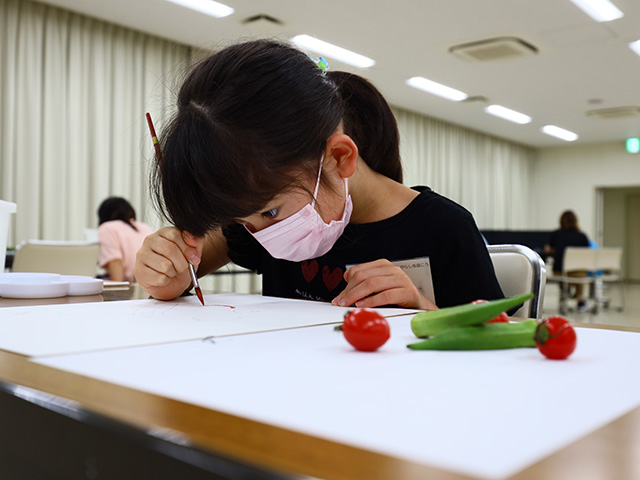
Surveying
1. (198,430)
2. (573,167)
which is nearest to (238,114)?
(198,430)

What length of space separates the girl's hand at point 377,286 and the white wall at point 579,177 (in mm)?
10424

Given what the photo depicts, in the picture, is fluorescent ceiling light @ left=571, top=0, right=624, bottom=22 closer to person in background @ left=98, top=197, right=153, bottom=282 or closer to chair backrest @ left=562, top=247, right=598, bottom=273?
chair backrest @ left=562, top=247, right=598, bottom=273

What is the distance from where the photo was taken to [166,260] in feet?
3.28

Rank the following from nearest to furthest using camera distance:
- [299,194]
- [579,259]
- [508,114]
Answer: [299,194]
[579,259]
[508,114]

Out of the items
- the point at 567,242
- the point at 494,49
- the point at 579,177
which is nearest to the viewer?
the point at 494,49

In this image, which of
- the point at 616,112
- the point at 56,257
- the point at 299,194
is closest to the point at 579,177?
the point at 616,112

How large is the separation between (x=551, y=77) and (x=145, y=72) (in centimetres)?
401

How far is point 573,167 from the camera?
34.7 ft

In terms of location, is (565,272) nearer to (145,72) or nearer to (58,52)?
(145,72)

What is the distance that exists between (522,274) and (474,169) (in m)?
8.75

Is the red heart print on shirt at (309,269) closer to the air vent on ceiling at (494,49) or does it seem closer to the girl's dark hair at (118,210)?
the girl's dark hair at (118,210)

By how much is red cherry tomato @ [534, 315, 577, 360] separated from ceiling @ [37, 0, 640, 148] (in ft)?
9.51

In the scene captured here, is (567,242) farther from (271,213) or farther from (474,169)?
(271,213)

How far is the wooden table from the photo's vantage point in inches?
9.8
